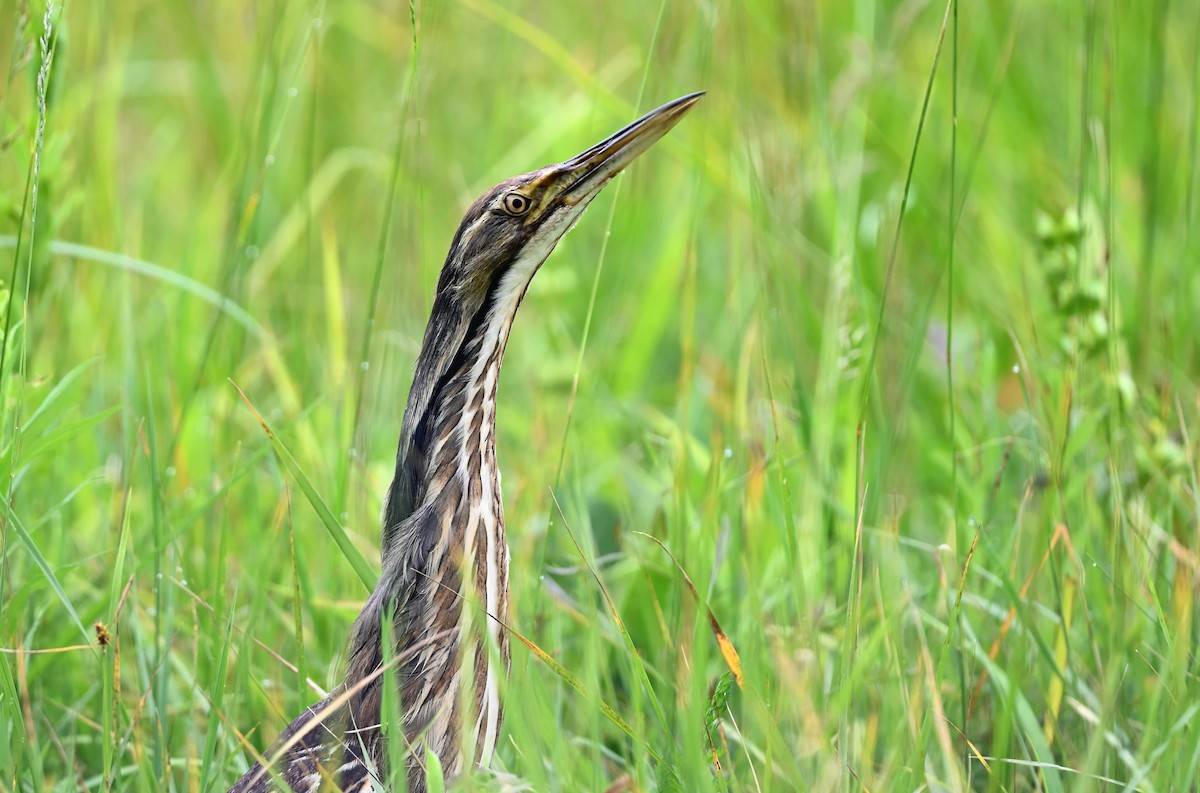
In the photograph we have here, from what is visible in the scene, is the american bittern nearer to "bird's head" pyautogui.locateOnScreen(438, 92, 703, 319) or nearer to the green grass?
"bird's head" pyautogui.locateOnScreen(438, 92, 703, 319)

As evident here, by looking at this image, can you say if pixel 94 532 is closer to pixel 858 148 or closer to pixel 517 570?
pixel 517 570

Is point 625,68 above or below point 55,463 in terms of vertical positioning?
above

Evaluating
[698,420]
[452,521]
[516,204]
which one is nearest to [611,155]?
[516,204]

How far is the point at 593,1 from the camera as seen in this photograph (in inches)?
259

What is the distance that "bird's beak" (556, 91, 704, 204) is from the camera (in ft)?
7.46

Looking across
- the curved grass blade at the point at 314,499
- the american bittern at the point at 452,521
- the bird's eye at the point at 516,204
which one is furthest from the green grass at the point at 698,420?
the bird's eye at the point at 516,204

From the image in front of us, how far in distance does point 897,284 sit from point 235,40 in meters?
3.47

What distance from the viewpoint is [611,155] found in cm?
230

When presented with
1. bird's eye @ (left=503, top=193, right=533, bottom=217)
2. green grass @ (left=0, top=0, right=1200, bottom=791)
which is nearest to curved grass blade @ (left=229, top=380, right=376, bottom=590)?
green grass @ (left=0, top=0, right=1200, bottom=791)

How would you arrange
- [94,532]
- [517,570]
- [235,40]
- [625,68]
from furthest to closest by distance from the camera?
[235,40] → [625,68] → [94,532] → [517,570]

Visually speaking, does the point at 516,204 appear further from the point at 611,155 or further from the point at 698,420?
the point at 698,420

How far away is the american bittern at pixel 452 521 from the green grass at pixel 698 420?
4.5 inches

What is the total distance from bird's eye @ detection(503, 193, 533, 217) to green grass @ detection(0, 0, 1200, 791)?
0.22 metres

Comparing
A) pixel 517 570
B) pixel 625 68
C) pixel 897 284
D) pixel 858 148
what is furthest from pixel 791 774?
pixel 625 68
